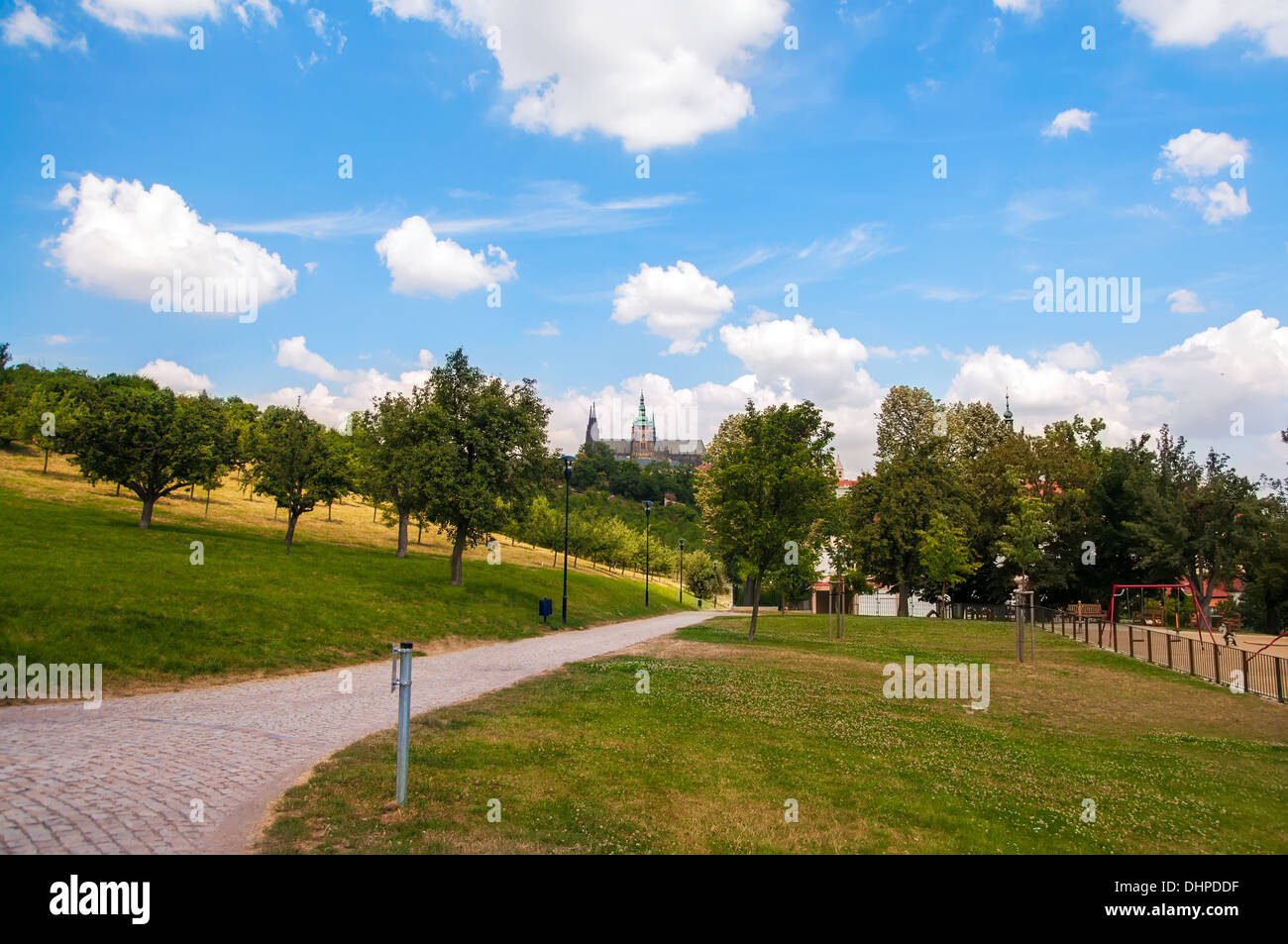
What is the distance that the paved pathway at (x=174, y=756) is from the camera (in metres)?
6.43

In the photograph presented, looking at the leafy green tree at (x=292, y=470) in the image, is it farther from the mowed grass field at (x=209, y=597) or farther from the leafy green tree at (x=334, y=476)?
the mowed grass field at (x=209, y=597)

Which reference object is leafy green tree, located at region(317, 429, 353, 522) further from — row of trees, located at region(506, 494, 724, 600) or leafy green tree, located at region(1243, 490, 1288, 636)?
leafy green tree, located at region(1243, 490, 1288, 636)

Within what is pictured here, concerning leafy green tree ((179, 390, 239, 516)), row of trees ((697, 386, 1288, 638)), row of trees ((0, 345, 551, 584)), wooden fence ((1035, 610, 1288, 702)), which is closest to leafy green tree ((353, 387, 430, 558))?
row of trees ((0, 345, 551, 584))

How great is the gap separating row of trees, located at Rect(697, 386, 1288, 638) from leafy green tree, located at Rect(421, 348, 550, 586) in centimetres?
1033

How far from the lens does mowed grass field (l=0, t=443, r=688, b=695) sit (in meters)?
16.2

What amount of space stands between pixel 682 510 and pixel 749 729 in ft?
409

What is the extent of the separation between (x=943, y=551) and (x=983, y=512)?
974 cm

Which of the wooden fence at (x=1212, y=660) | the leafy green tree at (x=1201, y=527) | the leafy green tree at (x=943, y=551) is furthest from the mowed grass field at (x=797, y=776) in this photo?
the leafy green tree at (x=943, y=551)

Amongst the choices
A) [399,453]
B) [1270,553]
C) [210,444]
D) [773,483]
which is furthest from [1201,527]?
[210,444]

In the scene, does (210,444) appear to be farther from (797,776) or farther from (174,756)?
(797,776)

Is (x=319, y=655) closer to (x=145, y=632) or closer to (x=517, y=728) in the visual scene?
(x=145, y=632)

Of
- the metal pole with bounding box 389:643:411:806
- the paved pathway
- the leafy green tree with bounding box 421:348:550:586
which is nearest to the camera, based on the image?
the paved pathway
